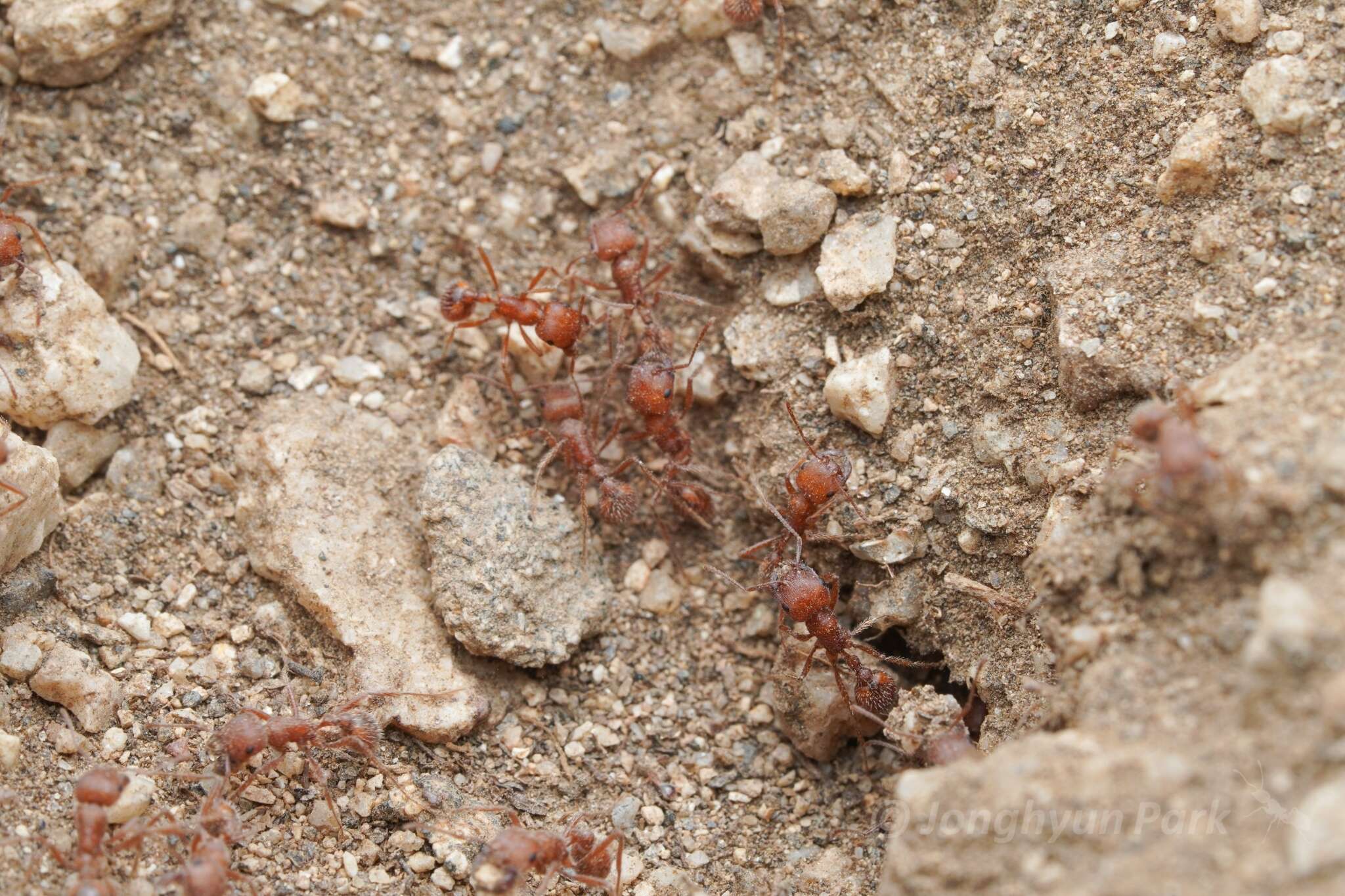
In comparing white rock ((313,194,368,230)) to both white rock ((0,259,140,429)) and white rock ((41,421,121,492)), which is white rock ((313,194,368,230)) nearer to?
white rock ((0,259,140,429))

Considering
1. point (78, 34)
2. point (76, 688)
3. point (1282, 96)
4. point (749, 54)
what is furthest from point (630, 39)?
point (76, 688)

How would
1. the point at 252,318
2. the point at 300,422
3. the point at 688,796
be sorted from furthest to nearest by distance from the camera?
the point at 252,318
the point at 300,422
the point at 688,796

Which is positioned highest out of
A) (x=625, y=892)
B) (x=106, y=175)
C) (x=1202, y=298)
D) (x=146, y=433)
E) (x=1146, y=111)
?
(x=1146, y=111)

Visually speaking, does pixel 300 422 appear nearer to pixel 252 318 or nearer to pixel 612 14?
pixel 252 318

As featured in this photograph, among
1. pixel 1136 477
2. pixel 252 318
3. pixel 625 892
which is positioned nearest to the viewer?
pixel 1136 477

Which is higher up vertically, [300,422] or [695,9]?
[695,9]

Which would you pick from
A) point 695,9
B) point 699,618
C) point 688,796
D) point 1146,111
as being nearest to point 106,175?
point 695,9

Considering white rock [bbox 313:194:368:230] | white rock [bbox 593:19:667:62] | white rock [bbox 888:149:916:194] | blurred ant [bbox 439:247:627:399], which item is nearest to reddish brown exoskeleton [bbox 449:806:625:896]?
blurred ant [bbox 439:247:627:399]
